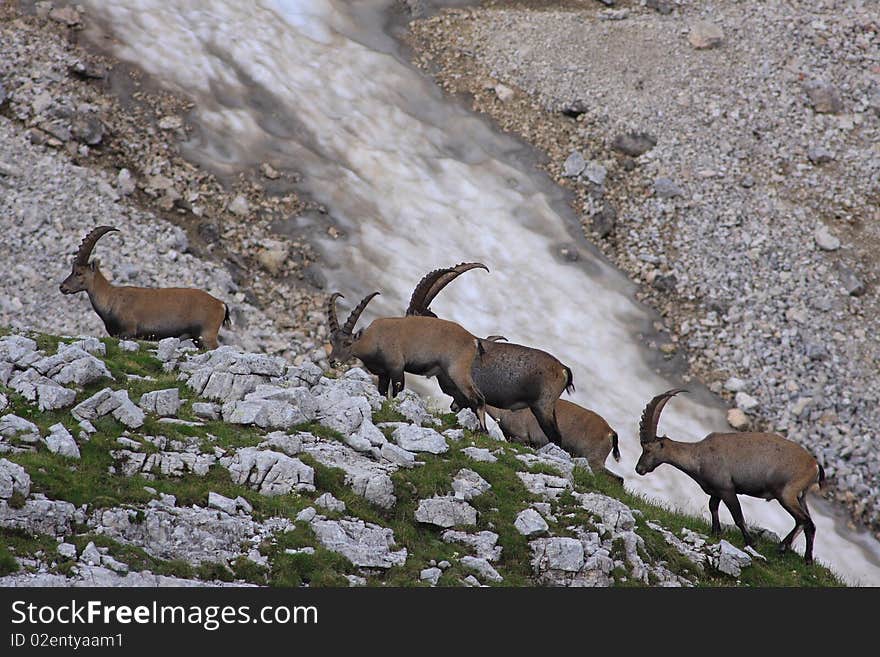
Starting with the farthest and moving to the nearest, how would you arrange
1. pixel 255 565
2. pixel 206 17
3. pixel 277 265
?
1. pixel 206 17
2. pixel 277 265
3. pixel 255 565

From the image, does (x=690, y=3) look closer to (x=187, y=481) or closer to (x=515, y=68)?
(x=515, y=68)

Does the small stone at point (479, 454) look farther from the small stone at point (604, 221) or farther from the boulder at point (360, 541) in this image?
the small stone at point (604, 221)

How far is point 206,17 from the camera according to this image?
31453 millimetres

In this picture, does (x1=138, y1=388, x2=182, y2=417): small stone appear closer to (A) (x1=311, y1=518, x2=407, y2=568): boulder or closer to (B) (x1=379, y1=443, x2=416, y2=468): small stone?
(B) (x1=379, y1=443, x2=416, y2=468): small stone

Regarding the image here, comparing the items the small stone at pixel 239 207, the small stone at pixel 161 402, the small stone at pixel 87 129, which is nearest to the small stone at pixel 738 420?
the small stone at pixel 239 207

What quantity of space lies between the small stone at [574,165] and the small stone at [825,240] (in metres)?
6.23

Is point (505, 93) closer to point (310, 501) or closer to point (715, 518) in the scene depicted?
point (715, 518)

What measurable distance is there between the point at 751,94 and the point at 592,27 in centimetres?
524

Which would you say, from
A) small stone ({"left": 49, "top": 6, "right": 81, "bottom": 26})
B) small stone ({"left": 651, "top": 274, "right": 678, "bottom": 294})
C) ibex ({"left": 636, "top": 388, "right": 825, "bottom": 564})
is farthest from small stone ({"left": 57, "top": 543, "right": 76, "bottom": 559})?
small stone ({"left": 49, "top": 6, "right": 81, "bottom": 26})

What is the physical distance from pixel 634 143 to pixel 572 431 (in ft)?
50.2

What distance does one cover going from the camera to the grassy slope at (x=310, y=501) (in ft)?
36.4

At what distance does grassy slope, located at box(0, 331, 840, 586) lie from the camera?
11086 mm

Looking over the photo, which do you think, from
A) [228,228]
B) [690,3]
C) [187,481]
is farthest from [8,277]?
[690,3]

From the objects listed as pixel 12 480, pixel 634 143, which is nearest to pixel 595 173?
pixel 634 143
